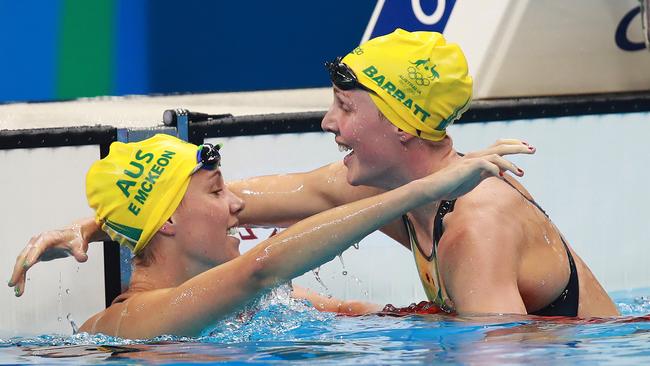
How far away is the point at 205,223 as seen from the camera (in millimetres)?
4070

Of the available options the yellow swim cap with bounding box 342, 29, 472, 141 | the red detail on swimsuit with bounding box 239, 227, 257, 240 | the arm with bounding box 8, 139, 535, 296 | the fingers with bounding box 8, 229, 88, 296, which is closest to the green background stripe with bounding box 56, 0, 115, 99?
the red detail on swimsuit with bounding box 239, 227, 257, 240

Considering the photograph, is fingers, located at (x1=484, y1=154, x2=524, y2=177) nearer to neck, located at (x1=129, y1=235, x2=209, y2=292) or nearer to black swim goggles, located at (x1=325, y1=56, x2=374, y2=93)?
black swim goggles, located at (x1=325, y1=56, x2=374, y2=93)

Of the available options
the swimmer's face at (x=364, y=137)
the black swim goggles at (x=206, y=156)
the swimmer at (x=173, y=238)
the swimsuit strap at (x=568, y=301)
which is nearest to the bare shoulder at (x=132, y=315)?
the swimmer at (x=173, y=238)

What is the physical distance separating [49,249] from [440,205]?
1.29 m

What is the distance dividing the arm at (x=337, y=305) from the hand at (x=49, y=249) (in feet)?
3.20

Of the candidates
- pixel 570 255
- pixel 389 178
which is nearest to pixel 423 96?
pixel 389 178

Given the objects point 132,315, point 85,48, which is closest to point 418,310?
point 132,315

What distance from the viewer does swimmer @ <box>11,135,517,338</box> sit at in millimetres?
3734

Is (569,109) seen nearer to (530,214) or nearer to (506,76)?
(506,76)

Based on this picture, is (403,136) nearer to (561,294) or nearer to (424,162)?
(424,162)

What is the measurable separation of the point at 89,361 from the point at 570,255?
1.60 meters

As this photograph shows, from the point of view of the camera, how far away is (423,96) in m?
4.23

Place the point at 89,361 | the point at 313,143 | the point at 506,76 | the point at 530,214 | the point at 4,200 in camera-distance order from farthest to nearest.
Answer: the point at 506,76 < the point at 313,143 < the point at 4,200 < the point at 530,214 < the point at 89,361

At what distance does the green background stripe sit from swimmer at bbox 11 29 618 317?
1347mm
